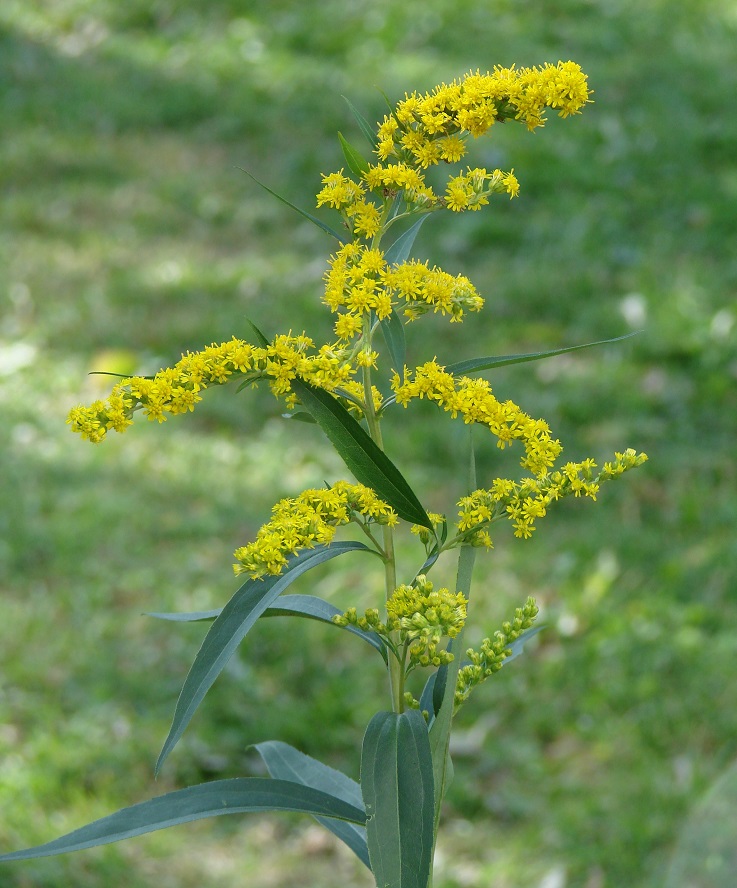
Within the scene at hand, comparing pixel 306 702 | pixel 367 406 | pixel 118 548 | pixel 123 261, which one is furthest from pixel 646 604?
pixel 123 261

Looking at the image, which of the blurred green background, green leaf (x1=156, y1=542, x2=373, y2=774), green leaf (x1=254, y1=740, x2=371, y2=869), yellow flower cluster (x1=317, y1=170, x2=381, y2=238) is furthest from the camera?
the blurred green background

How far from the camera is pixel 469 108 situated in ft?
3.38

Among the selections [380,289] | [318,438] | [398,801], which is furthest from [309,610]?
[318,438]

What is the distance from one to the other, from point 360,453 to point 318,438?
2.80 meters

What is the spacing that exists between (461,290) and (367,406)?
15cm

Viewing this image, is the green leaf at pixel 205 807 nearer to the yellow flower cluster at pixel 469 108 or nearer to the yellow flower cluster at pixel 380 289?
the yellow flower cluster at pixel 380 289

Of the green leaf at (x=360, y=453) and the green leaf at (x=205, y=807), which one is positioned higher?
the green leaf at (x=360, y=453)

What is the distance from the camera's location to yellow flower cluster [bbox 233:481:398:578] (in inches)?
38.9

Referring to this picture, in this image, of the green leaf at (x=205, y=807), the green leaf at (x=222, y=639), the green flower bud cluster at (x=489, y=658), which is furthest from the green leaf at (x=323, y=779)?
the green leaf at (x=222, y=639)

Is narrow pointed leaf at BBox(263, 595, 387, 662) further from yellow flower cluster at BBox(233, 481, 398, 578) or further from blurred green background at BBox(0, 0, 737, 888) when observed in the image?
blurred green background at BBox(0, 0, 737, 888)

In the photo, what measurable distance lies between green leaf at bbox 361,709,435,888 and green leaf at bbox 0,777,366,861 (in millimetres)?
134

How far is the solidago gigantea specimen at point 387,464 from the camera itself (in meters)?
0.99

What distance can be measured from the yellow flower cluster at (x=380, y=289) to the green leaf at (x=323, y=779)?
0.63 m

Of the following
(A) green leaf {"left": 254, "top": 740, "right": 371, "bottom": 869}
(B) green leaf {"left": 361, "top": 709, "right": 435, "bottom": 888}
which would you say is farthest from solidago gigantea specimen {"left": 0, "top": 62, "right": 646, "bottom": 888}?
(A) green leaf {"left": 254, "top": 740, "right": 371, "bottom": 869}
